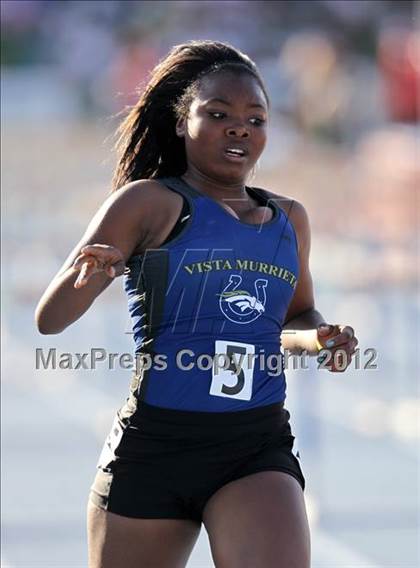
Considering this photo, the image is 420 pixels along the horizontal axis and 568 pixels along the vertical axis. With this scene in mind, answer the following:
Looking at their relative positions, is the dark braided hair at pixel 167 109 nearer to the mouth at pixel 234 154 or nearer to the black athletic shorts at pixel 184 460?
the mouth at pixel 234 154

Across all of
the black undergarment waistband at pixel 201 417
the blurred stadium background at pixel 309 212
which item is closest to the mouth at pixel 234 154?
the black undergarment waistband at pixel 201 417

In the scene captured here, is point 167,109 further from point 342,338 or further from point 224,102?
point 342,338

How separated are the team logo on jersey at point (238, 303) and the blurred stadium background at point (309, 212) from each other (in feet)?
4.73

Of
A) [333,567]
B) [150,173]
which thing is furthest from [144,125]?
[333,567]

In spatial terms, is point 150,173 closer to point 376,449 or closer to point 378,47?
point 376,449

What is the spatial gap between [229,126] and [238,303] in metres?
0.47

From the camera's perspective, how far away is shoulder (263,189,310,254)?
364 centimetres

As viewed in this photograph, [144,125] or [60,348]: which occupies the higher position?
[60,348]

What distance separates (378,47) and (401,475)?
62.1ft

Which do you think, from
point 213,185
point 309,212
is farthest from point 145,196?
point 309,212

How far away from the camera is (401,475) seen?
7.10 meters

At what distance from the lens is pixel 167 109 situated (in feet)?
12.3

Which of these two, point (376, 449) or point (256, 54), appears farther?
point (256, 54)

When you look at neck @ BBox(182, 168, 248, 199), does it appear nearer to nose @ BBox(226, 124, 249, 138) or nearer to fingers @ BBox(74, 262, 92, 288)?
nose @ BBox(226, 124, 249, 138)
